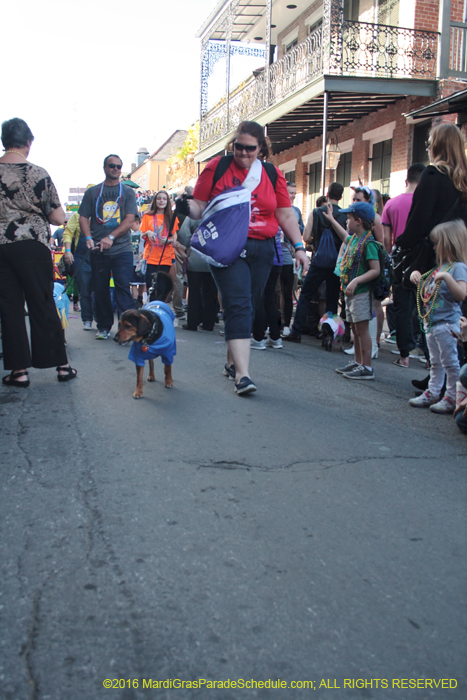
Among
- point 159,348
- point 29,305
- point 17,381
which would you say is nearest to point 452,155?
point 159,348

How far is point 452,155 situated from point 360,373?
217cm

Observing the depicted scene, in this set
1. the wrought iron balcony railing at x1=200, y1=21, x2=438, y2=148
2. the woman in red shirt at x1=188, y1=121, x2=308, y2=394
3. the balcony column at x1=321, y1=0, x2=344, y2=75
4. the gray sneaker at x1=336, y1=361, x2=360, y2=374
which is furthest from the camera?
the wrought iron balcony railing at x1=200, y1=21, x2=438, y2=148

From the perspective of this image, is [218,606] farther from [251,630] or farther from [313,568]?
[313,568]

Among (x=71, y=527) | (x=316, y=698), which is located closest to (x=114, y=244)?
(x=71, y=527)

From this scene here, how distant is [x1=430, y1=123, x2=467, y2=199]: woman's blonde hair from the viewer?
4.90 metres

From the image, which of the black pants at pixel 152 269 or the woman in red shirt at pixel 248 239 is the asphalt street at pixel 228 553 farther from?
the black pants at pixel 152 269

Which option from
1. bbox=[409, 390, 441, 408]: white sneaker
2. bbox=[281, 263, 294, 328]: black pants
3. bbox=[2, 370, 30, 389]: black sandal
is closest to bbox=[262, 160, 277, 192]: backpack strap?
bbox=[409, 390, 441, 408]: white sneaker

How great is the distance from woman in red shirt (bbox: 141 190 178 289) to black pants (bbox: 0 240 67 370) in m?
4.37

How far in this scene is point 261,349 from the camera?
7.67 m

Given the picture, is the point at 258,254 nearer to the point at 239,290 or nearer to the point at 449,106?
the point at 239,290

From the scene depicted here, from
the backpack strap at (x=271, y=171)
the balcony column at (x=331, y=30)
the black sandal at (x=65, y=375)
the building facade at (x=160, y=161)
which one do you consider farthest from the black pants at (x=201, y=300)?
the building facade at (x=160, y=161)

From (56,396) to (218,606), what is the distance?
3.21 m

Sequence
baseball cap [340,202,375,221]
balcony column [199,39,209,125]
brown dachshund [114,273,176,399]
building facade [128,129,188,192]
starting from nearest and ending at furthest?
brown dachshund [114,273,176,399] < baseball cap [340,202,375,221] < balcony column [199,39,209,125] < building facade [128,129,188,192]

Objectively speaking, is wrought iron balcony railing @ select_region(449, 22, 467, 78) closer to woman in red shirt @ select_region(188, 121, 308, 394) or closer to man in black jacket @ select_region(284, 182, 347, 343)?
man in black jacket @ select_region(284, 182, 347, 343)
